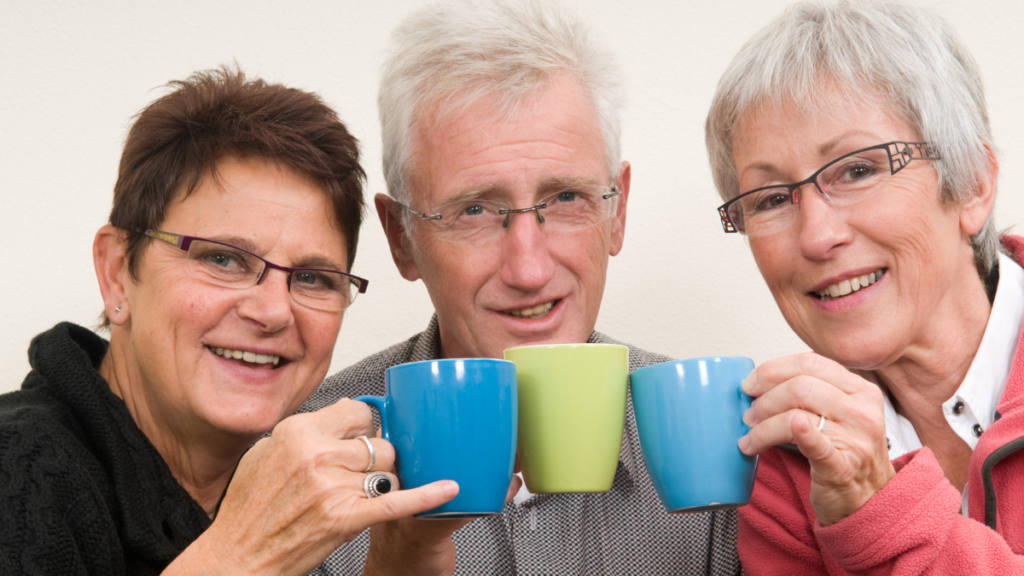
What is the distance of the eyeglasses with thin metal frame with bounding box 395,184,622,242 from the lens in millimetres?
1597

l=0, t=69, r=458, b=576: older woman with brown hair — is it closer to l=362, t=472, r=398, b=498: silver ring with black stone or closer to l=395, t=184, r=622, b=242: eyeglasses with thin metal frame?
l=395, t=184, r=622, b=242: eyeglasses with thin metal frame

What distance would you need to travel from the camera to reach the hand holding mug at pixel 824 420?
96 cm

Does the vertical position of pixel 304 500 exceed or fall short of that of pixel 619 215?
it falls short

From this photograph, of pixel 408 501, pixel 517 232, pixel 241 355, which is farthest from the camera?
pixel 517 232

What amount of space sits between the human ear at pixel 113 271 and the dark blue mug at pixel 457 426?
0.76 metres

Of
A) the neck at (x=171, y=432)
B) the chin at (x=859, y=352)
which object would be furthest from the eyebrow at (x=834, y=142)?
the neck at (x=171, y=432)

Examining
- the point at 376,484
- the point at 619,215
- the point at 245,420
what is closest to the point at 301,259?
the point at 245,420

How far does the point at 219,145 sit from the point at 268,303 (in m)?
0.30

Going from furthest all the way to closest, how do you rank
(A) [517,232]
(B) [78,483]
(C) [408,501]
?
1. (A) [517,232]
2. (B) [78,483]
3. (C) [408,501]

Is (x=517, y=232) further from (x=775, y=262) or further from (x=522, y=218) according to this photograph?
(x=775, y=262)

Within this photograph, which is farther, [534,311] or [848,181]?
[534,311]

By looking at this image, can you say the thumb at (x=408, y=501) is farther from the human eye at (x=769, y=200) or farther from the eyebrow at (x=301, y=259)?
the human eye at (x=769, y=200)

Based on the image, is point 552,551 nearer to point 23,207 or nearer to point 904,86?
point 904,86

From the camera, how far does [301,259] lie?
1.48 metres
